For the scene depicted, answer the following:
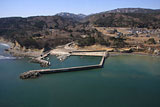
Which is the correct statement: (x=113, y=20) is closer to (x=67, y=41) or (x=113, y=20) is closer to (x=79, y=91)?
(x=67, y=41)

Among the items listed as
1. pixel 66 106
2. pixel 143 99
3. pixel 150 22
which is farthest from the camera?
pixel 150 22

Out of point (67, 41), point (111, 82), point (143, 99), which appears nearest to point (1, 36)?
point (67, 41)

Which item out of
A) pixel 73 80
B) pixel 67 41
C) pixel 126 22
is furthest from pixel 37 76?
pixel 126 22

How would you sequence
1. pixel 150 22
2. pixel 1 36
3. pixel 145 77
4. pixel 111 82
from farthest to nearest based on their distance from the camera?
pixel 150 22 < pixel 1 36 < pixel 145 77 < pixel 111 82

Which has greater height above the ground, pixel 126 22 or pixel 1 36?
pixel 126 22

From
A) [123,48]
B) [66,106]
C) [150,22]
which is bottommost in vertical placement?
[66,106]

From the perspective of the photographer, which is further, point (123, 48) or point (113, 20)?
point (113, 20)
